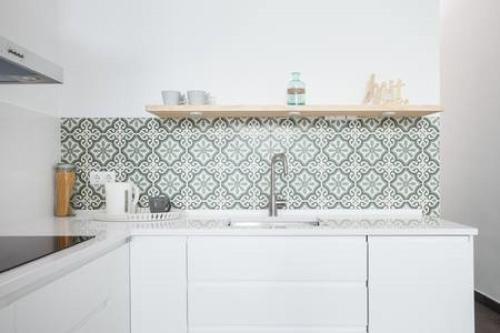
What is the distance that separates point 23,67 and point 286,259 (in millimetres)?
1257

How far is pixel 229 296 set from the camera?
1.98 m

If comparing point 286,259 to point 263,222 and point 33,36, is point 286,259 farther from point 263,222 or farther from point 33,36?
point 33,36

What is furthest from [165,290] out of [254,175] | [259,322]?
[254,175]

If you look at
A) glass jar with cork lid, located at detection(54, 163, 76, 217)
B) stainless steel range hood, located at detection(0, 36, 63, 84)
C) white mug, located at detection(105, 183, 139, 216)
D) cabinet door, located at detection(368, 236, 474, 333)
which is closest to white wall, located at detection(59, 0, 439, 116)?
glass jar with cork lid, located at detection(54, 163, 76, 217)

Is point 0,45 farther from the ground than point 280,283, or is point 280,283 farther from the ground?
point 0,45

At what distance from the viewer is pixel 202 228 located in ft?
6.62

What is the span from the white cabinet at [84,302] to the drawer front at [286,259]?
1.18 ft

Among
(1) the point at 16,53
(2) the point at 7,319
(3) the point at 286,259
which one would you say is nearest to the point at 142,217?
(3) the point at 286,259

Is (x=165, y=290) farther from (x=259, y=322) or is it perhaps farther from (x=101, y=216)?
(x=101, y=216)

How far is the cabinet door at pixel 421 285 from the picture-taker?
1.95 metres

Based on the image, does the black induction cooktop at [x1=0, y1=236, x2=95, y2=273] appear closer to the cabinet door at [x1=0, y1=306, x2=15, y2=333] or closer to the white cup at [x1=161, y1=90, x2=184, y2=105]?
the cabinet door at [x1=0, y1=306, x2=15, y2=333]

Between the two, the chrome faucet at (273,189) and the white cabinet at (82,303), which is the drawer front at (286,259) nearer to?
the white cabinet at (82,303)

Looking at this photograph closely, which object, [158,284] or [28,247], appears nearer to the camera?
[28,247]

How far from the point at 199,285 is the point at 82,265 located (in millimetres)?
632
